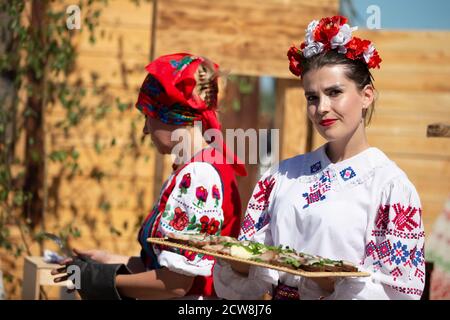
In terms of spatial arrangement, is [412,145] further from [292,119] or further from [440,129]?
[440,129]

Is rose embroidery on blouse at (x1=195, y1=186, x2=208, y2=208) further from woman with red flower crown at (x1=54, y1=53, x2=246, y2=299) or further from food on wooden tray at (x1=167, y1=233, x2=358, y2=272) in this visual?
food on wooden tray at (x1=167, y1=233, x2=358, y2=272)

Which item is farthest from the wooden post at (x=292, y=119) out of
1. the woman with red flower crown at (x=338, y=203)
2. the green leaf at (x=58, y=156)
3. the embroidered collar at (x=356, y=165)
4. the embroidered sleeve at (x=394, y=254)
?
the embroidered sleeve at (x=394, y=254)

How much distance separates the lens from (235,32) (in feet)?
17.3

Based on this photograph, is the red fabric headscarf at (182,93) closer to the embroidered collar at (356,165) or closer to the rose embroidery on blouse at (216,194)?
the rose embroidery on blouse at (216,194)

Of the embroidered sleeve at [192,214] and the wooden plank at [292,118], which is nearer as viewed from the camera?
the embroidered sleeve at [192,214]

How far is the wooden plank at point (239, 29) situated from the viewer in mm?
5172

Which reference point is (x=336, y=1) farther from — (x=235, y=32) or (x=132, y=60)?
(x=132, y=60)

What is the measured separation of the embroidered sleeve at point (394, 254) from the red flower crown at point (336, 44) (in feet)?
1.30

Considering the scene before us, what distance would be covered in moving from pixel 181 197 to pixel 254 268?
40 centimetres

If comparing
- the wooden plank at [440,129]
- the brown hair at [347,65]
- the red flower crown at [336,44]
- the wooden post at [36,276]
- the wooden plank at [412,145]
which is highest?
the red flower crown at [336,44]

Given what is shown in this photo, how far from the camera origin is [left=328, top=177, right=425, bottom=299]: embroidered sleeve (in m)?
2.13

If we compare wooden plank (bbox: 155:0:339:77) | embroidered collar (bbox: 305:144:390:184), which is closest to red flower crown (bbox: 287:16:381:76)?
embroidered collar (bbox: 305:144:390:184)

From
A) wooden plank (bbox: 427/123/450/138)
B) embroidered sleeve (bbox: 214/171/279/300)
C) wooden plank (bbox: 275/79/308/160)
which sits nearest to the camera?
embroidered sleeve (bbox: 214/171/279/300)
